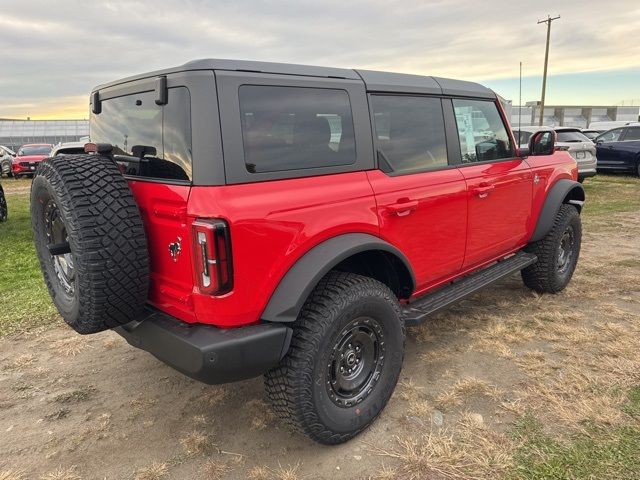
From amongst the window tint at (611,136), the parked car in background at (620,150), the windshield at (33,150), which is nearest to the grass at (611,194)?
the parked car in background at (620,150)

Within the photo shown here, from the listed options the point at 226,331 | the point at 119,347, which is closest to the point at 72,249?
the point at 226,331

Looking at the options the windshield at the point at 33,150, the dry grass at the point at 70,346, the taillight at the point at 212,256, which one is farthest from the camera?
the windshield at the point at 33,150

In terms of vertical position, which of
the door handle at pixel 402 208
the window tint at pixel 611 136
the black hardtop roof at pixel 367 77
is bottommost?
the door handle at pixel 402 208

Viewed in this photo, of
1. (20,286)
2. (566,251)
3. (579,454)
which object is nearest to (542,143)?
(566,251)

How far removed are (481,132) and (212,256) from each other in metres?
2.60

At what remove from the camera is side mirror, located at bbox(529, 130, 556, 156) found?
13.4 feet

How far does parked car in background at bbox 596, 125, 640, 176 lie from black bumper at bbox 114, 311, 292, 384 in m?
15.6

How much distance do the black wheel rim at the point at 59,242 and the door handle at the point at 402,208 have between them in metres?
1.77

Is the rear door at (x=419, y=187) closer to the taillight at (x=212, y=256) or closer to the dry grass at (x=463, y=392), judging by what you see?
the dry grass at (x=463, y=392)

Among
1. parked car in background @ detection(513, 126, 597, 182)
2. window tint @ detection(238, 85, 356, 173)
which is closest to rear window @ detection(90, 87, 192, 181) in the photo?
window tint @ detection(238, 85, 356, 173)

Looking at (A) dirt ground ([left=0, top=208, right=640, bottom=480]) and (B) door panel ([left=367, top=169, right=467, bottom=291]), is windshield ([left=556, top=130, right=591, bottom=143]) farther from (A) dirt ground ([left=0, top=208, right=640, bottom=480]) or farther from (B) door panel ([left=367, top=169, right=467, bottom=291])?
(B) door panel ([left=367, top=169, right=467, bottom=291])

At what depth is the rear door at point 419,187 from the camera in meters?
2.78

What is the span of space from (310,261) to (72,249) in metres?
1.10

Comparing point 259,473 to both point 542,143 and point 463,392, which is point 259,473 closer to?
point 463,392
